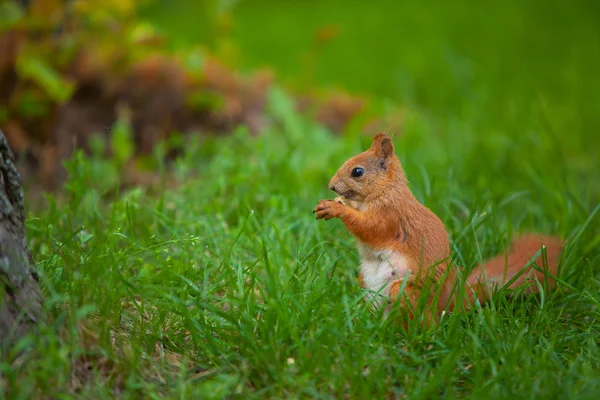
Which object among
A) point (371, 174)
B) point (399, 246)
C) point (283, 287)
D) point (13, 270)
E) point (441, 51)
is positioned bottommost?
point (283, 287)

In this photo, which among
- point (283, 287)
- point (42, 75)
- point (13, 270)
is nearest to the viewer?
point (13, 270)

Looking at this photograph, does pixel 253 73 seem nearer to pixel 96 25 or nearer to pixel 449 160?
pixel 96 25

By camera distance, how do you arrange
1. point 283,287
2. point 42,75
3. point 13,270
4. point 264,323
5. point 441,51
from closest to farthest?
point 13,270, point 264,323, point 283,287, point 42,75, point 441,51

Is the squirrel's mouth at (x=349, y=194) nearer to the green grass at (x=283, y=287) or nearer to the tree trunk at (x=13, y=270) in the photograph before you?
the green grass at (x=283, y=287)

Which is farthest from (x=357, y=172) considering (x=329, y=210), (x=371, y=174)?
(x=329, y=210)

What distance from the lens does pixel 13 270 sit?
1.97m

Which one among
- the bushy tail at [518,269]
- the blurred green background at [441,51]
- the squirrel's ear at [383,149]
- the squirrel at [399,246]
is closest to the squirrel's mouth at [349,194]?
the squirrel at [399,246]

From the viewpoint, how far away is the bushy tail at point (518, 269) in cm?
255

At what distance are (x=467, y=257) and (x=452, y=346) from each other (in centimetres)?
69

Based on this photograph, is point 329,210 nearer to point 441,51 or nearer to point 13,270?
point 13,270

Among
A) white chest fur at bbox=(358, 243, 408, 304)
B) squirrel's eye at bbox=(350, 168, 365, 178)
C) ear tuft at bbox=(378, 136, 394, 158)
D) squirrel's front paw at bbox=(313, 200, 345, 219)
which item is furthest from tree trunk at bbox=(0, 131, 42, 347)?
ear tuft at bbox=(378, 136, 394, 158)

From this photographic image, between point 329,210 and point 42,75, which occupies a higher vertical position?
point 42,75

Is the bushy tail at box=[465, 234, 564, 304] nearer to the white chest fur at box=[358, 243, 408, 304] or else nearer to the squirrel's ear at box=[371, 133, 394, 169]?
the white chest fur at box=[358, 243, 408, 304]

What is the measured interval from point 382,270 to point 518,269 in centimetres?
57
